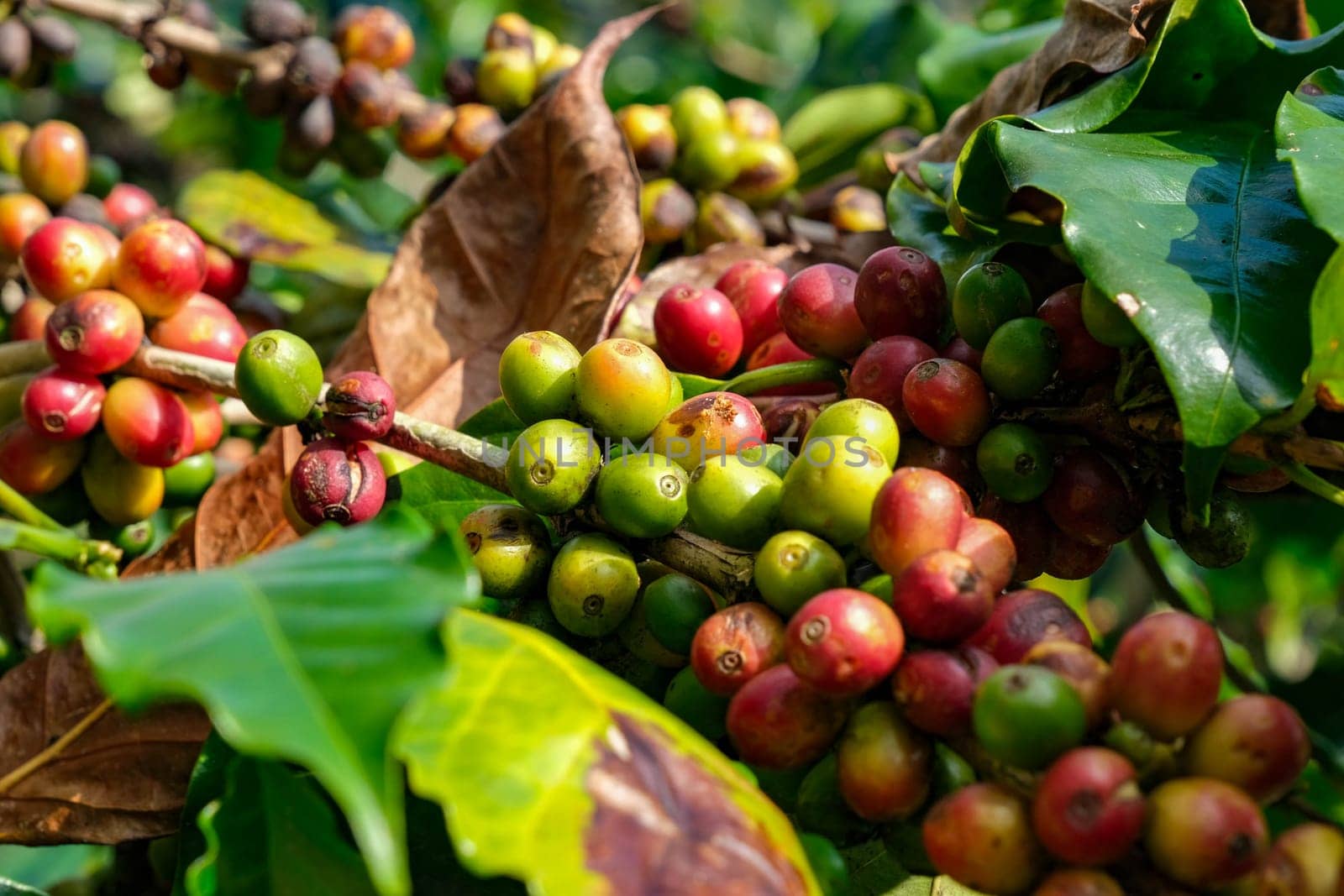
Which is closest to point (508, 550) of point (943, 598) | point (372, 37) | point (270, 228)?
point (943, 598)

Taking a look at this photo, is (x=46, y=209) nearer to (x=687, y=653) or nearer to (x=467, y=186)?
(x=467, y=186)

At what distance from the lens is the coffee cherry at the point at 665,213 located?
106 inches

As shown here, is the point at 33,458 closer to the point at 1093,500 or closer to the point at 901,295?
the point at 901,295

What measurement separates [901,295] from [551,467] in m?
0.57

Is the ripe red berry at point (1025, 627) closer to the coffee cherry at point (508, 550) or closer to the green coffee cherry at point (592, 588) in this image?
the green coffee cherry at point (592, 588)

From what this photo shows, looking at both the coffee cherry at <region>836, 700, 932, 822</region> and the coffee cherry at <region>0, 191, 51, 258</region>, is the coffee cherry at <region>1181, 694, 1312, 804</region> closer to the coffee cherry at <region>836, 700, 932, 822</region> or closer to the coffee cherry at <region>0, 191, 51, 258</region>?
the coffee cherry at <region>836, 700, 932, 822</region>

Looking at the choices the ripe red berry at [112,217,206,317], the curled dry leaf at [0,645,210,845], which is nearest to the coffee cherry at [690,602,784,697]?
the curled dry leaf at [0,645,210,845]

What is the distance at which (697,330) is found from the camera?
1.88 meters

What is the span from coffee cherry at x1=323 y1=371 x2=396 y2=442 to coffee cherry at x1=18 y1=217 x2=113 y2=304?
90 cm

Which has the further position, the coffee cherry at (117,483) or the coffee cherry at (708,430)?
the coffee cherry at (117,483)

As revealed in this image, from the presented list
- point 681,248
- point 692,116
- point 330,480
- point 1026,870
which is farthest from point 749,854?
point 692,116

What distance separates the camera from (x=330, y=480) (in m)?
1.66

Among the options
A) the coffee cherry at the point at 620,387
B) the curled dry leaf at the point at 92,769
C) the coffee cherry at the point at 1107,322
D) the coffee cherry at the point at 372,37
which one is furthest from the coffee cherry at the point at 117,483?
the coffee cherry at the point at 1107,322

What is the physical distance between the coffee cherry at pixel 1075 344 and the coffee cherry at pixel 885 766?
58cm
